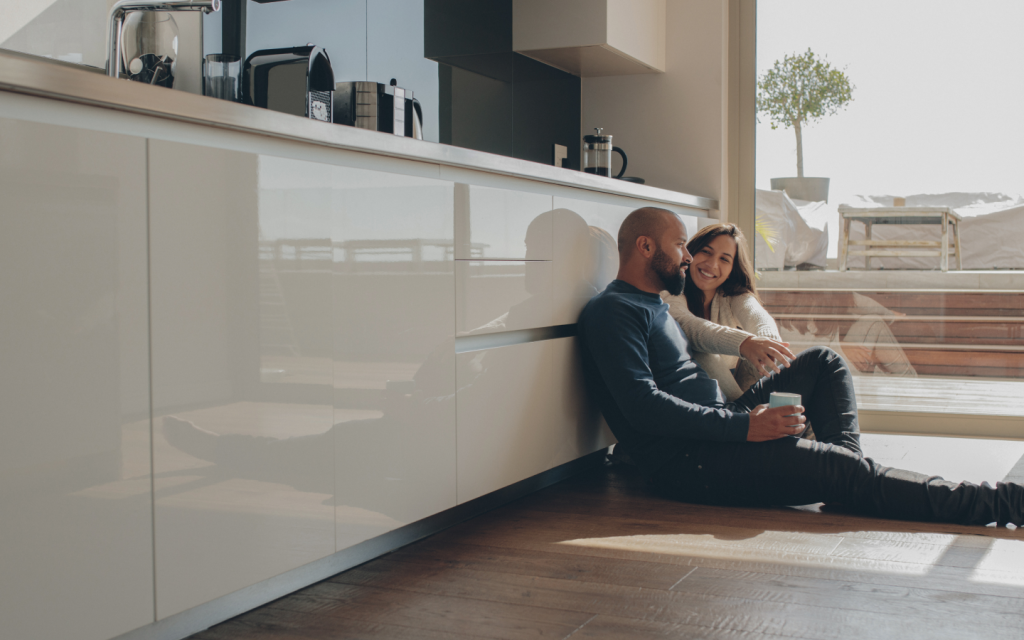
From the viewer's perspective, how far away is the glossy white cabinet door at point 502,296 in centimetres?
214

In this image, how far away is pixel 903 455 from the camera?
10.6 feet

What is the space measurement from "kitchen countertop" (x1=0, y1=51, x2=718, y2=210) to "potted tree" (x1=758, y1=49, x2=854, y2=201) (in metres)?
1.92

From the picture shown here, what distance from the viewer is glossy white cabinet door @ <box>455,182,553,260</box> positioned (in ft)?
7.01

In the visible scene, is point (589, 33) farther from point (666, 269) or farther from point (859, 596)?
point (859, 596)

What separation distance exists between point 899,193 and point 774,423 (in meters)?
1.84

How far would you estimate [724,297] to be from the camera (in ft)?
10.3

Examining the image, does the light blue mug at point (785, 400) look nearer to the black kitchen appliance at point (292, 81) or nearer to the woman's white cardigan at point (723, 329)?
the woman's white cardigan at point (723, 329)

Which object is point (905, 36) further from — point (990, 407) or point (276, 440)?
point (276, 440)

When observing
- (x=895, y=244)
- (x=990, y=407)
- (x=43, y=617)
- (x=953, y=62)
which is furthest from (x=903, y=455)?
(x=43, y=617)

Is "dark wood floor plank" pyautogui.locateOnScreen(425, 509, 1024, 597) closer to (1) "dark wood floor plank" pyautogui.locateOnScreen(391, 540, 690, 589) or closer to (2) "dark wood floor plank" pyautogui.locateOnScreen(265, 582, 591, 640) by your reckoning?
(1) "dark wood floor plank" pyautogui.locateOnScreen(391, 540, 690, 589)

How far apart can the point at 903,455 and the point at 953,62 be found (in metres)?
1.63

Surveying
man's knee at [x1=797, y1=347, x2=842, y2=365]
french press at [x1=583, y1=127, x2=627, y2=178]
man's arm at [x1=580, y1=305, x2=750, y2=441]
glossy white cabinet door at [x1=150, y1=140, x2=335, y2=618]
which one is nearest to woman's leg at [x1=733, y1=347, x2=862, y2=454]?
man's knee at [x1=797, y1=347, x2=842, y2=365]

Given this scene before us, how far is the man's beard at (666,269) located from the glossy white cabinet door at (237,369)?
1.31 m

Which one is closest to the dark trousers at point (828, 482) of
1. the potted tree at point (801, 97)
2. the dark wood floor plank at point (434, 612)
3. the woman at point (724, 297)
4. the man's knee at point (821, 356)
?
the man's knee at point (821, 356)
